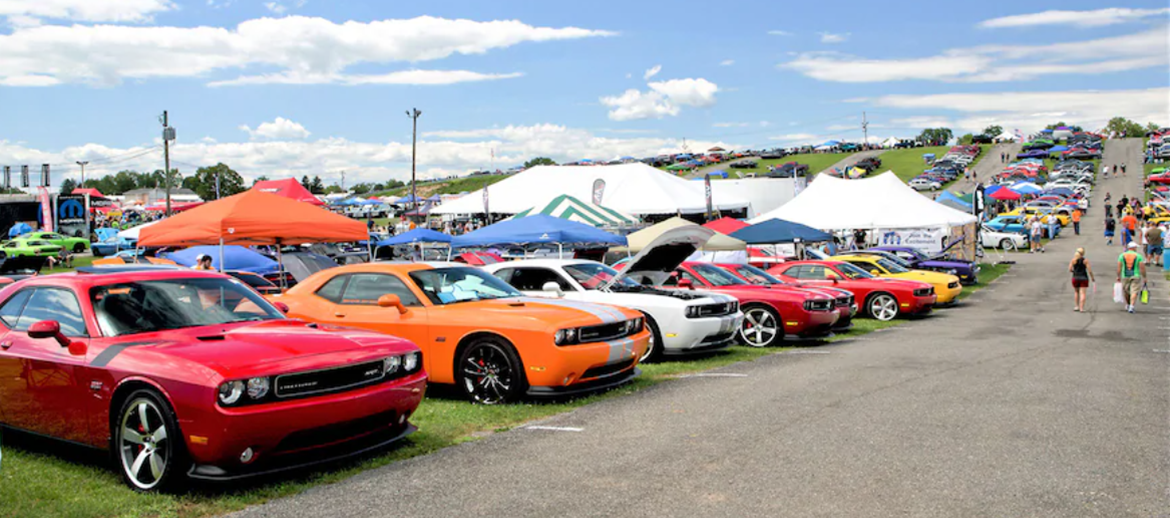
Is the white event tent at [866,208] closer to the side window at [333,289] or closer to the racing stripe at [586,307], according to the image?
the racing stripe at [586,307]

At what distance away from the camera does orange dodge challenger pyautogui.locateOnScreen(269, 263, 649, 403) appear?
25.7 feet

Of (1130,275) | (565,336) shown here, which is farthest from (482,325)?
(1130,275)

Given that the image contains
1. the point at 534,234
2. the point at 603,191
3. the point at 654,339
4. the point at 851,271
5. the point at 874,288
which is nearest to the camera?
the point at 654,339

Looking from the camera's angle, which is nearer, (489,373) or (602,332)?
(489,373)

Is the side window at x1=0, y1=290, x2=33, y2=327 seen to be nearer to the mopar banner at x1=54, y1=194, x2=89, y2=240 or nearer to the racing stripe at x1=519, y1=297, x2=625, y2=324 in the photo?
the racing stripe at x1=519, y1=297, x2=625, y2=324

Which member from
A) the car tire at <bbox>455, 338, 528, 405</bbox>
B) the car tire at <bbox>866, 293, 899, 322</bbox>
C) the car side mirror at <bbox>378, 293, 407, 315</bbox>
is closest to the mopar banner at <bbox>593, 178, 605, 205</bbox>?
the car tire at <bbox>866, 293, 899, 322</bbox>

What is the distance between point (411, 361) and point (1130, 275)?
712 inches

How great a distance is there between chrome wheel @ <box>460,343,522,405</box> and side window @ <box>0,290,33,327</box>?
11.5ft

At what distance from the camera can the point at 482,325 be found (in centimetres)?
800

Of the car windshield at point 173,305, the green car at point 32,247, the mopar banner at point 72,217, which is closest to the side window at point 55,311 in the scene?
the car windshield at point 173,305

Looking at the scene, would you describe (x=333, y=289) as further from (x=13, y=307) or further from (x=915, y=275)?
(x=915, y=275)

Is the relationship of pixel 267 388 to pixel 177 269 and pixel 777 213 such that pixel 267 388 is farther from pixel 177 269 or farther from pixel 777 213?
pixel 777 213

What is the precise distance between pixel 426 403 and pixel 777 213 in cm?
2541

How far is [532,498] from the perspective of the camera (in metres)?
4.99
